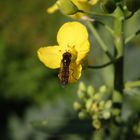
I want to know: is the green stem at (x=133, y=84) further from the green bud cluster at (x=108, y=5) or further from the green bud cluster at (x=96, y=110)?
the green bud cluster at (x=108, y=5)

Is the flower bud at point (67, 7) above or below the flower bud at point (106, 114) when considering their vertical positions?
above

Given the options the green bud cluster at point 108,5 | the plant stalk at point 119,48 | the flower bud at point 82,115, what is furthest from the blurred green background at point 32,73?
the green bud cluster at point 108,5

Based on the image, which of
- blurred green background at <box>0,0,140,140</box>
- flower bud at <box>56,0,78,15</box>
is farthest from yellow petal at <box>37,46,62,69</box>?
blurred green background at <box>0,0,140,140</box>

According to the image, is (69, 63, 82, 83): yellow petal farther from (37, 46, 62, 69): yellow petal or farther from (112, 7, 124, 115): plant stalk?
(112, 7, 124, 115): plant stalk

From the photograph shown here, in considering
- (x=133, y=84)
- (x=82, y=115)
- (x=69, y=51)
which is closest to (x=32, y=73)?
(x=82, y=115)

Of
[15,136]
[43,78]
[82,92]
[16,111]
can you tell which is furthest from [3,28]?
[82,92]
